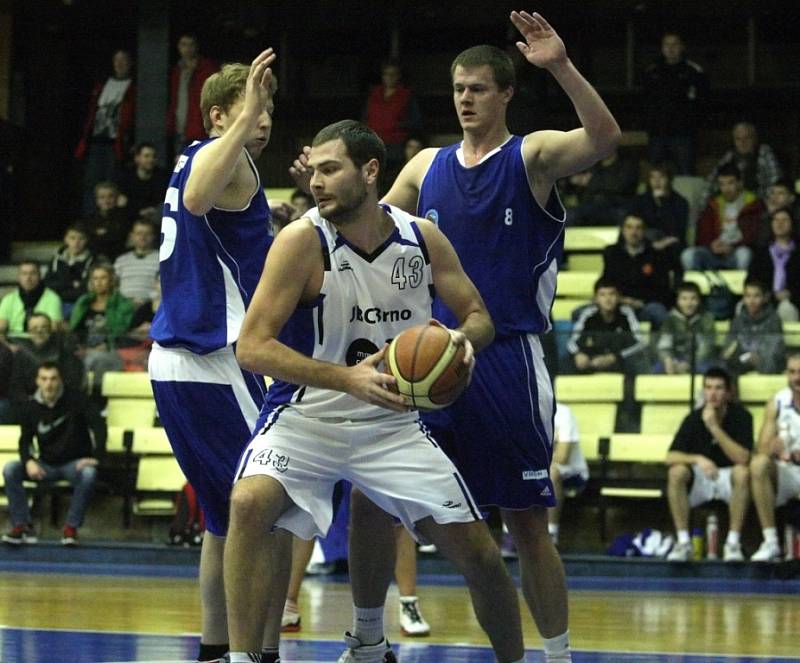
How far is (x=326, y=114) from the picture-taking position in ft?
62.6

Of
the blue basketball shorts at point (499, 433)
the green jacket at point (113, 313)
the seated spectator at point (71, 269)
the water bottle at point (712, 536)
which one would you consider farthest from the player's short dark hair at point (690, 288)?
the blue basketball shorts at point (499, 433)

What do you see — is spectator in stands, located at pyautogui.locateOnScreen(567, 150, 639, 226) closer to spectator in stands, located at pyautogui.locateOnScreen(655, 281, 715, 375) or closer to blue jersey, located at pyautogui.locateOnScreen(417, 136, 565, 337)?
spectator in stands, located at pyautogui.locateOnScreen(655, 281, 715, 375)

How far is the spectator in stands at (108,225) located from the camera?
14.9 metres

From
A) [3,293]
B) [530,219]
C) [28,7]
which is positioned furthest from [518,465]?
[28,7]

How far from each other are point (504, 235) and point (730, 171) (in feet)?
30.1

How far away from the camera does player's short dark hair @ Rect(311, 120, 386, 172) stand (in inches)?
211

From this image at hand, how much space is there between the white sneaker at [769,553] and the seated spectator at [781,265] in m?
2.26

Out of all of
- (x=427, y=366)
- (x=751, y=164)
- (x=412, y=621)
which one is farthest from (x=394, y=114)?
(x=427, y=366)

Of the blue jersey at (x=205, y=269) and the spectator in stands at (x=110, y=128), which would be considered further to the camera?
the spectator in stands at (x=110, y=128)

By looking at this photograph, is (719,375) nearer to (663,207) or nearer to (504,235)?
(663,207)

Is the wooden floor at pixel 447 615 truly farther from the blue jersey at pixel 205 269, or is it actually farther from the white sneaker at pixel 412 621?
the blue jersey at pixel 205 269

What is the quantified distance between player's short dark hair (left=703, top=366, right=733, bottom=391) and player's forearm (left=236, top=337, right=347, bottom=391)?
6711mm

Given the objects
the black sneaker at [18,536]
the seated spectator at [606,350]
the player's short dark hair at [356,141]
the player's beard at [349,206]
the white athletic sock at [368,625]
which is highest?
the player's short dark hair at [356,141]

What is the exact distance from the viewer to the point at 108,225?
15.1 m
